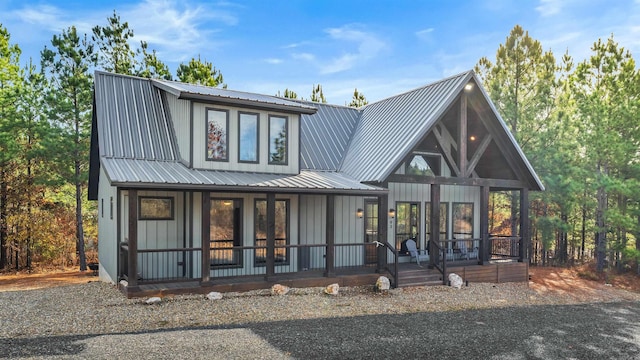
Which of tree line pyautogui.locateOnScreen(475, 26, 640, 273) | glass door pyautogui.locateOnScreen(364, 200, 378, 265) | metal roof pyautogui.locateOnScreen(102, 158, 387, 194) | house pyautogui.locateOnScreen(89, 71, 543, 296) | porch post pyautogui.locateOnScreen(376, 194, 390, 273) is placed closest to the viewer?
metal roof pyautogui.locateOnScreen(102, 158, 387, 194)

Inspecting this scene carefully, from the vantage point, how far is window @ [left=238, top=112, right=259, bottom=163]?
1375 centimetres

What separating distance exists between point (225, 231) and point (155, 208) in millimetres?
1998

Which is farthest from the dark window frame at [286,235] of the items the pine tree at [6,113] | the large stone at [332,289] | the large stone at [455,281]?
the pine tree at [6,113]

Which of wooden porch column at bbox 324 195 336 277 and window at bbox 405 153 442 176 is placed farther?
window at bbox 405 153 442 176

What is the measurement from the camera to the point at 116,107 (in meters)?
14.3

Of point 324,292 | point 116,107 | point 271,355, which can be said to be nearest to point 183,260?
point 324,292

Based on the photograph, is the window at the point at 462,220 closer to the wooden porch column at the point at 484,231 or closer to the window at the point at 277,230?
the wooden porch column at the point at 484,231

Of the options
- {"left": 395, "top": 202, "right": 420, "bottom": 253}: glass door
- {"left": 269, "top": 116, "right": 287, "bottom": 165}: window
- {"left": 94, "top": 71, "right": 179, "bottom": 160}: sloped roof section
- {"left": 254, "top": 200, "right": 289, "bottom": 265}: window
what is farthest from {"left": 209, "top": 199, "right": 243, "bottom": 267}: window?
{"left": 395, "top": 202, "right": 420, "bottom": 253}: glass door

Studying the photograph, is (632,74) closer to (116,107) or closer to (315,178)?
(315,178)

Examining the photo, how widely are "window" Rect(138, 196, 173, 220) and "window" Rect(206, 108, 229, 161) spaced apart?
1718 millimetres

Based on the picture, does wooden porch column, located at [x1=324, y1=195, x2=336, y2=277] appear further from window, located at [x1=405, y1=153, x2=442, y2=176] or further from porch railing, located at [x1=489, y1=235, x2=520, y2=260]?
porch railing, located at [x1=489, y1=235, x2=520, y2=260]

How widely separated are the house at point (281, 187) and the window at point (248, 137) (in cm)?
3

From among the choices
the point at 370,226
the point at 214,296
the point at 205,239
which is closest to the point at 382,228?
the point at 370,226

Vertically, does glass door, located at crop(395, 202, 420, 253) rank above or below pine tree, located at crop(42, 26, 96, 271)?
below
